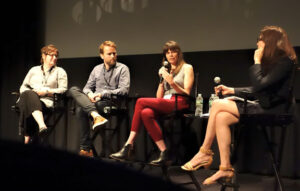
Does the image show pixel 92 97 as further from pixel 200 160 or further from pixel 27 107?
pixel 200 160

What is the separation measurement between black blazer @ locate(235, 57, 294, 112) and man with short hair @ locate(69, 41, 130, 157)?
1.64 m

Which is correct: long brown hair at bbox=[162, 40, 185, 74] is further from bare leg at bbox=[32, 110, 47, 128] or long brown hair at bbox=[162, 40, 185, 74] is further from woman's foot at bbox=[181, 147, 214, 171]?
bare leg at bbox=[32, 110, 47, 128]

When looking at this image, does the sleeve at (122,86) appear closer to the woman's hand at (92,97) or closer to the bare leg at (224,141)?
the woman's hand at (92,97)

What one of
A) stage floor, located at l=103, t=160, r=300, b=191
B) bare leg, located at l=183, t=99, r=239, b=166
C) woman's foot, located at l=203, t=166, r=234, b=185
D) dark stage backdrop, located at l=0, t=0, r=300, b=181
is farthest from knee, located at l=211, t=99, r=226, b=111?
dark stage backdrop, located at l=0, t=0, r=300, b=181

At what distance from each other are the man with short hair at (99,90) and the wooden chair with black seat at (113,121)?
42 mm

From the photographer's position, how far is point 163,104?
361 centimetres

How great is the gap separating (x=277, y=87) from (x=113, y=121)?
2381mm

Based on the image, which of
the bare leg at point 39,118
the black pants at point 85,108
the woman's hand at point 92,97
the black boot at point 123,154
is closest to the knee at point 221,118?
the black boot at point 123,154

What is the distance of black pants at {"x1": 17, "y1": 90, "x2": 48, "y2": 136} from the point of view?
14.3ft

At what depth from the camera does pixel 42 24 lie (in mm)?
5551

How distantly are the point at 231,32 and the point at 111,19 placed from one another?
1.59m

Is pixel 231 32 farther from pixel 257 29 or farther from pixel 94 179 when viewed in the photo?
pixel 94 179

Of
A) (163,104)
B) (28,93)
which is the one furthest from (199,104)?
(28,93)

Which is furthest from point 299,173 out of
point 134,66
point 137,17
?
point 137,17
